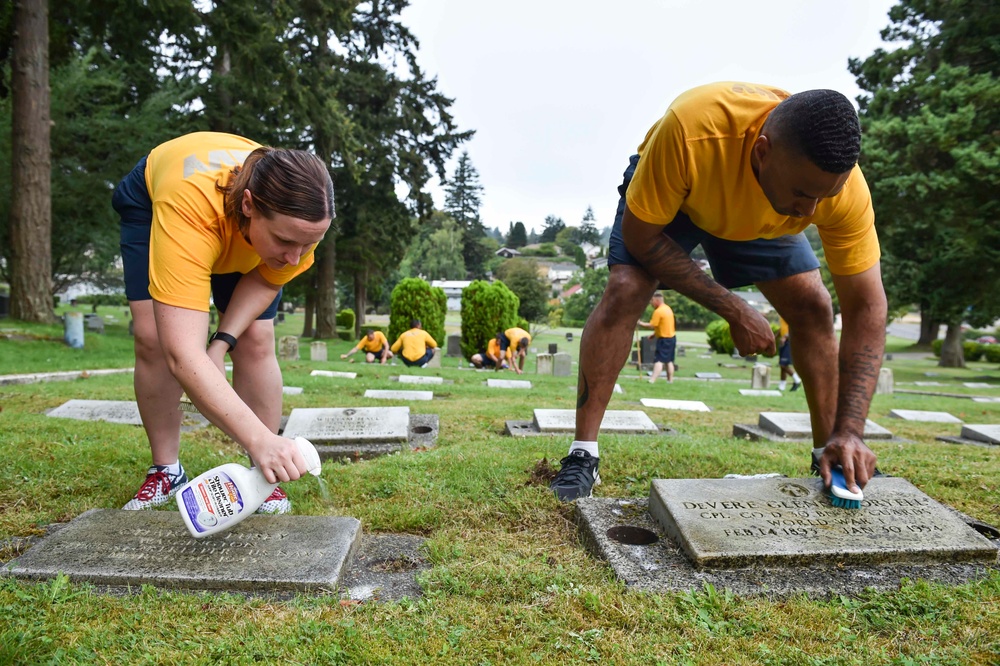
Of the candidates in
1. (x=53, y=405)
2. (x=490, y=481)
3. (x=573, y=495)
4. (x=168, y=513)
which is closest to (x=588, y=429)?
(x=573, y=495)

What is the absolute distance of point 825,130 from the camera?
175 centimetres

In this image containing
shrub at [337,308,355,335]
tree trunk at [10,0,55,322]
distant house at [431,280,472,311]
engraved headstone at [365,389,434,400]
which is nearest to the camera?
engraved headstone at [365,389,434,400]

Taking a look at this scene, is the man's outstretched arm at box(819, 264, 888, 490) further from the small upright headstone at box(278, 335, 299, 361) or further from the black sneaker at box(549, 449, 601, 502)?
the small upright headstone at box(278, 335, 299, 361)

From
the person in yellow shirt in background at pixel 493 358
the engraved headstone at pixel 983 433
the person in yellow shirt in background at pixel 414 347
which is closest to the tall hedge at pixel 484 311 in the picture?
the person in yellow shirt in background at pixel 493 358

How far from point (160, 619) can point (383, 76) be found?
2059 cm

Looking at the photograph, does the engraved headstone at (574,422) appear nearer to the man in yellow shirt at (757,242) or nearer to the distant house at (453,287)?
the man in yellow shirt at (757,242)

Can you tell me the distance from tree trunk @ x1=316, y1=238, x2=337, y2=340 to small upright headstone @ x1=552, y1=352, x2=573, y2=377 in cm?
937

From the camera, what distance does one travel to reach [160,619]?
5.36 feet

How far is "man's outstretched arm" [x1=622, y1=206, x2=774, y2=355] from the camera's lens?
223cm

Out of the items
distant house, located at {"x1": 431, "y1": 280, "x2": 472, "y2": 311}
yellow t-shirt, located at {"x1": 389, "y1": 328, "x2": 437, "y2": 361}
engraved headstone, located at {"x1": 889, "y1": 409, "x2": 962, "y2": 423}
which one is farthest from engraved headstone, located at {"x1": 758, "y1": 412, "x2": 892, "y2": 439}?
distant house, located at {"x1": 431, "y1": 280, "x2": 472, "y2": 311}

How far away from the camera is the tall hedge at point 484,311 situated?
51.6 feet

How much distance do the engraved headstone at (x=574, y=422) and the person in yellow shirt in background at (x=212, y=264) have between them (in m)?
2.11

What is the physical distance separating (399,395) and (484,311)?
9354 millimetres

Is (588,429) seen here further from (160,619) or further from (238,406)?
(160,619)
